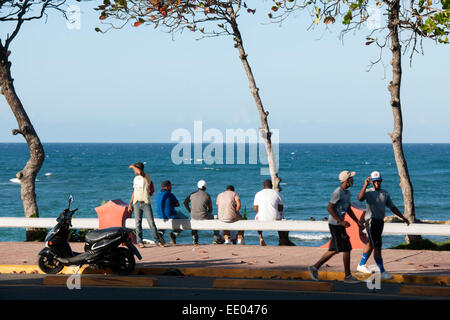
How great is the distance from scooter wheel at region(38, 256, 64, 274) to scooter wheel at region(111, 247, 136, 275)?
999mm

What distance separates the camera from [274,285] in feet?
35.0

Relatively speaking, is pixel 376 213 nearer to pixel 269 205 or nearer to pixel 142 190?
pixel 269 205

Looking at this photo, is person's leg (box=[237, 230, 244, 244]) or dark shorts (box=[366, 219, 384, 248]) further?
person's leg (box=[237, 230, 244, 244])

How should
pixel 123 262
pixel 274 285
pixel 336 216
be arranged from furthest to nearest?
pixel 123 262, pixel 336 216, pixel 274 285

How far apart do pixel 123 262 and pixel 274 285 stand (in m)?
2.83

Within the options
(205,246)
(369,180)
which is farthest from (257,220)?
(369,180)

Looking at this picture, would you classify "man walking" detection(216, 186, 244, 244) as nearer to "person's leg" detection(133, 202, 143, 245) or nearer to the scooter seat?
"person's leg" detection(133, 202, 143, 245)

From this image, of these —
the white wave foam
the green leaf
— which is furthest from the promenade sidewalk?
the white wave foam

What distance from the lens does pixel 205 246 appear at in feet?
49.7

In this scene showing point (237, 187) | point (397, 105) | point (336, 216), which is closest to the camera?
point (336, 216)

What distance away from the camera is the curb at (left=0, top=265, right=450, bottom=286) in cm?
1137
